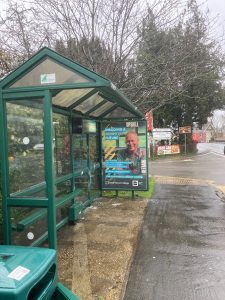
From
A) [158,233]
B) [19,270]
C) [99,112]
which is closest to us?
[19,270]

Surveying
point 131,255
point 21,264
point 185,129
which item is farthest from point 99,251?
point 185,129

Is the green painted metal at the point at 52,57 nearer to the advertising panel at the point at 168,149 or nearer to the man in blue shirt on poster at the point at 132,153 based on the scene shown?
the man in blue shirt on poster at the point at 132,153

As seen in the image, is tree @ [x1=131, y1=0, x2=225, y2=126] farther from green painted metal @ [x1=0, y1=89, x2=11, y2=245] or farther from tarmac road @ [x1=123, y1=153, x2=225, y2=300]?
green painted metal @ [x1=0, y1=89, x2=11, y2=245]

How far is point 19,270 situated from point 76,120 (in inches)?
193

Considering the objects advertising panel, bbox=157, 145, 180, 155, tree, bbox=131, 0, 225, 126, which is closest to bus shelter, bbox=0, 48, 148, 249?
tree, bbox=131, 0, 225, 126

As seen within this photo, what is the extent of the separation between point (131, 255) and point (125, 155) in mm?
3958

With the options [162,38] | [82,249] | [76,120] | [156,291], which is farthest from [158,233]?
[162,38]

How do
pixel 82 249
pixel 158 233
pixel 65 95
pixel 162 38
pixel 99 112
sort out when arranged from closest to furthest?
pixel 82 249, pixel 65 95, pixel 158 233, pixel 99 112, pixel 162 38

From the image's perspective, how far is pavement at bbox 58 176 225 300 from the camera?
12.7 feet

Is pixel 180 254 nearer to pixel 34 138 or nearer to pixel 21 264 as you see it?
pixel 34 138

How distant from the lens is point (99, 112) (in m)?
8.29

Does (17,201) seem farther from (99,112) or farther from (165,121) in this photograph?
(165,121)

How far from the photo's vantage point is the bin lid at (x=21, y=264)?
193 centimetres

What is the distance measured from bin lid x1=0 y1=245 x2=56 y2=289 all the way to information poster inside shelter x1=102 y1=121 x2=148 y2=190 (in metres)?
6.14
